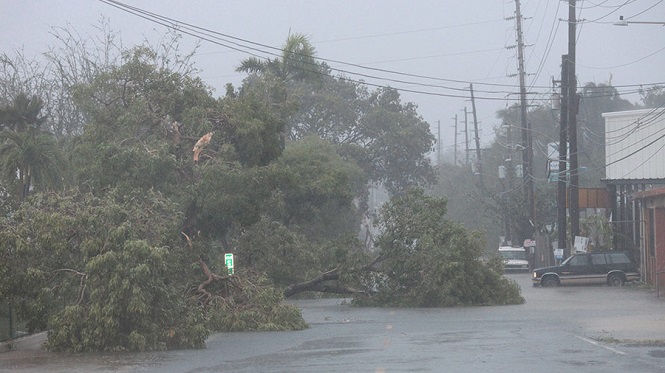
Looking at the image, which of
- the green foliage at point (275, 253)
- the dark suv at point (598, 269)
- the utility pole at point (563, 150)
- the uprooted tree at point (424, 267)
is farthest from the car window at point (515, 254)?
the green foliage at point (275, 253)

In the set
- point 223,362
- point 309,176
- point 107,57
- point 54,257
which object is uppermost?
point 107,57

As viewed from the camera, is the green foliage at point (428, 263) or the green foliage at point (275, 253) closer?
the green foliage at point (428, 263)

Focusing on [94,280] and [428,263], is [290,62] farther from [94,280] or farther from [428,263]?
[94,280]

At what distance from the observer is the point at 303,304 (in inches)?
1483

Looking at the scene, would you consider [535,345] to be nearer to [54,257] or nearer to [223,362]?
[223,362]

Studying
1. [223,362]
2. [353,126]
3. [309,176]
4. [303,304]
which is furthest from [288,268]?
[353,126]

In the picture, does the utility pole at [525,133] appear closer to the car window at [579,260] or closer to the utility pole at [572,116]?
the utility pole at [572,116]

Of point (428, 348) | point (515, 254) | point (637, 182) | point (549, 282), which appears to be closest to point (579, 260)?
point (549, 282)

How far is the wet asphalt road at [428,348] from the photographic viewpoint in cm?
1564

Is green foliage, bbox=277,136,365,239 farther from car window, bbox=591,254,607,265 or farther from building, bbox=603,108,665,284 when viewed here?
building, bbox=603,108,665,284

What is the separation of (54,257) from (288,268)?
1498 cm

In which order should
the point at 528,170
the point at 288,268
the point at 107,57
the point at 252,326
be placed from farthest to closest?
the point at 528,170 < the point at 107,57 < the point at 288,268 < the point at 252,326

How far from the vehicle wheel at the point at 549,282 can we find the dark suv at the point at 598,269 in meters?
0.21

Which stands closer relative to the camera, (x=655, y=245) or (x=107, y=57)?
(x=655, y=245)
